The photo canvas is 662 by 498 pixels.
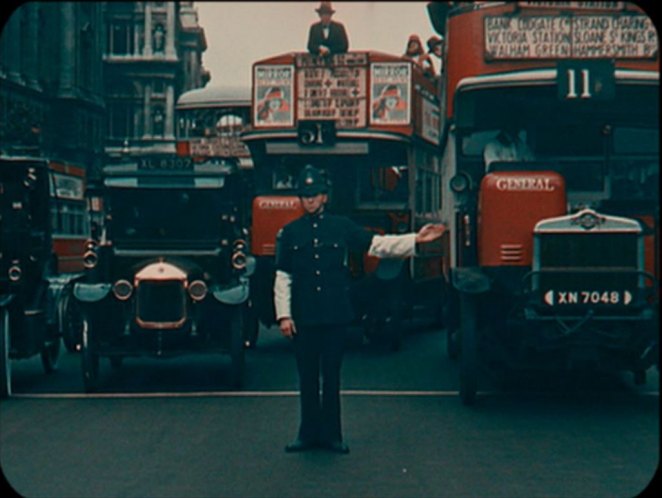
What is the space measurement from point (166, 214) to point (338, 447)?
538 centimetres

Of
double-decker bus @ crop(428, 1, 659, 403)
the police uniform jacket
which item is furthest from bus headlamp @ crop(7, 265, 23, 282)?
double-decker bus @ crop(428, 1, 659, 403)

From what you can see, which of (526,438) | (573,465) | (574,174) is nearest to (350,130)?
(574,174)

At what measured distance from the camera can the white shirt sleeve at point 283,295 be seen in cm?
827

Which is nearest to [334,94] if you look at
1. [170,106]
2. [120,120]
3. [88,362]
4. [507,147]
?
[507,147]

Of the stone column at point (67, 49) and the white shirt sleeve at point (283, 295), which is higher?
the stone column at point (67, 49)

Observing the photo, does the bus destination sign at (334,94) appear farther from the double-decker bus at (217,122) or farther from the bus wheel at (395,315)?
the double-decker bus at (217,122)

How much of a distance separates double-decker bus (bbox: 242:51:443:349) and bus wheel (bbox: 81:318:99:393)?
4.34m

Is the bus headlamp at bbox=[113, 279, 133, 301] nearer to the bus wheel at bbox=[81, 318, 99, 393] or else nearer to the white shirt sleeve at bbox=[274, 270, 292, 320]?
the bus wheel at bbox=[81, 318, 99, 393]

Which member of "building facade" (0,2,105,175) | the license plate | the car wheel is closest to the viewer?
the license plate

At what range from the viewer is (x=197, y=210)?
42.6 feet

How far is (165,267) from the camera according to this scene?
11719 mm

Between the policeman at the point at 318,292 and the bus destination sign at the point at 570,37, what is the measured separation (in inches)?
114

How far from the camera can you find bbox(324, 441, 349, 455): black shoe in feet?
26.7

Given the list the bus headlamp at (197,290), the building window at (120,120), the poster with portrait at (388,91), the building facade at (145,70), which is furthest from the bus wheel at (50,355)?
the building facade at (145,70)
